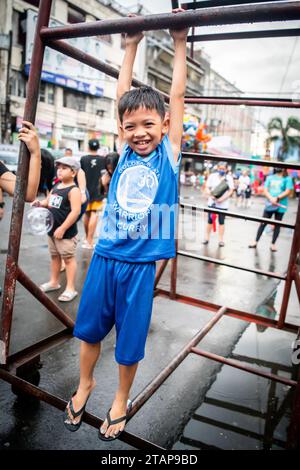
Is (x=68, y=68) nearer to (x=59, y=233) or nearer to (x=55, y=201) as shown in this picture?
(x=55, y=201)

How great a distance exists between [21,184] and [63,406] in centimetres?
104

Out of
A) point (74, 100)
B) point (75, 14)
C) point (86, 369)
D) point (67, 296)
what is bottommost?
point (67, 296)

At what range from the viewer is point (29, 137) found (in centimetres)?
157

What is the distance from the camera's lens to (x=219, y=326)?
341 cm

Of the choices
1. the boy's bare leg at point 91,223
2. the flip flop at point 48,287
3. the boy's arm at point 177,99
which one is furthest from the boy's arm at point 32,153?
the boy's bare leg at point 91,223

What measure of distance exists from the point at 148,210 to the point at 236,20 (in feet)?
2.51

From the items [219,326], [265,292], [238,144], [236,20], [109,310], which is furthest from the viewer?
[238,144]

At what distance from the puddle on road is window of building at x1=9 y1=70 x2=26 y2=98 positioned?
2258 centimetres

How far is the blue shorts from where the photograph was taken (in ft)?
4.50

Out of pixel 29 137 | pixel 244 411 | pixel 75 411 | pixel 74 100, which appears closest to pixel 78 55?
pixel 29 137

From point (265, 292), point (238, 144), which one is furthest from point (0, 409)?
point (238, 144)

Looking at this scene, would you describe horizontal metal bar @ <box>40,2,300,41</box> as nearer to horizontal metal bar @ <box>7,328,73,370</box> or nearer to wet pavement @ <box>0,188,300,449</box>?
horizontal metal bar @ <box>7,328,73,370</box>

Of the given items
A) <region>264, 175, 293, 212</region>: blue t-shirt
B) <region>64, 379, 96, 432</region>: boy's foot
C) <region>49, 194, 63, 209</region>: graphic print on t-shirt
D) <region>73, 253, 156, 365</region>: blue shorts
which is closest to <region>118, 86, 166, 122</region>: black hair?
<region>73, 253, 156, 365</region>: blue shorts
